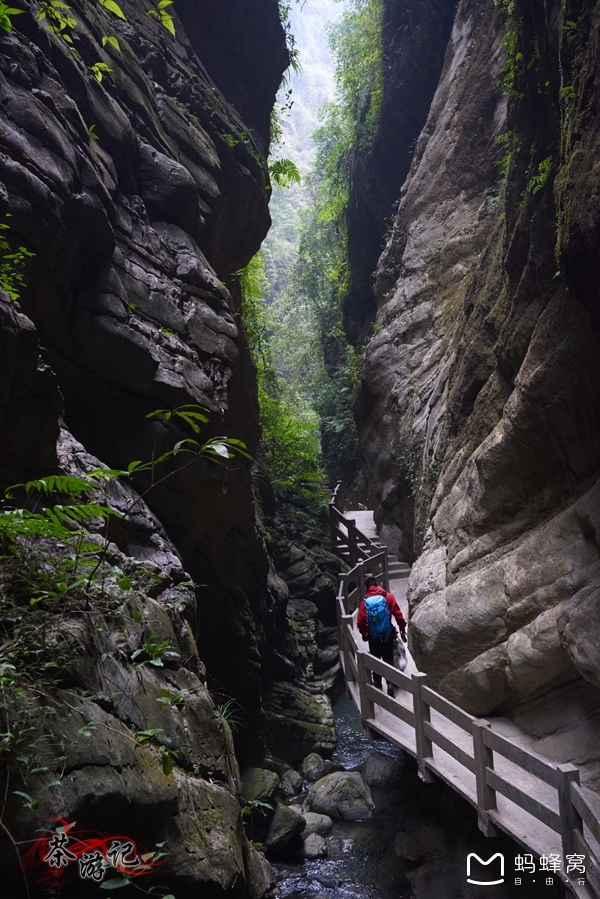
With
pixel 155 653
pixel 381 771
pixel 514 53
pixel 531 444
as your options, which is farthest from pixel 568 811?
pixel 514 53

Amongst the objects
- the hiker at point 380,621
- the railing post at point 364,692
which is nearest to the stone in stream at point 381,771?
the railing post at point 364,692

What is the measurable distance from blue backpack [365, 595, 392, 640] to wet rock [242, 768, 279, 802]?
331cm

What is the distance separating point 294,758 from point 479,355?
8.47 metres

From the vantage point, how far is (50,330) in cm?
684

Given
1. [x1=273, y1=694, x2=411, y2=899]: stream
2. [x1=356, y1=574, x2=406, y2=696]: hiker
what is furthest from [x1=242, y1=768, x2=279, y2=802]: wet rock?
[x1=356, y1=574, x2=406, y2=696]: hiker

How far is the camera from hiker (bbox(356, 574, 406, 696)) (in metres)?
8.42

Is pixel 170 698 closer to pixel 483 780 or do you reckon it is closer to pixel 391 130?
pixel 483 780

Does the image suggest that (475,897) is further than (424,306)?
No

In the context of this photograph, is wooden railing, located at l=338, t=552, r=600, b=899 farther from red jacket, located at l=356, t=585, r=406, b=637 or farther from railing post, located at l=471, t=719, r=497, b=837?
red jacket, located at l=356, t=585, r=406, b=637

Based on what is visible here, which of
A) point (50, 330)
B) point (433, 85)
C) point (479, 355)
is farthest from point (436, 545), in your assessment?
point (433, 85)

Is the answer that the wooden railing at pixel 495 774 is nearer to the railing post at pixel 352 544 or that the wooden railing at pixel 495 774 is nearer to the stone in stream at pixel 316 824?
the stone in stream at pixel 316 824

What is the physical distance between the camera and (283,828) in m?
8.84

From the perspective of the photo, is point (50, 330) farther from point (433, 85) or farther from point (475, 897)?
point (433, 85)

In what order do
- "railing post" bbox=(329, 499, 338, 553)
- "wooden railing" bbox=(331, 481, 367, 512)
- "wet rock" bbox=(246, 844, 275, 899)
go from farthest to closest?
"wooden railing" bbox=(331, 481, 367, 512), "railing post" bbox=(329, 499, 338, 553), "wet rock" bbox=(246, 844, 275, 899)
